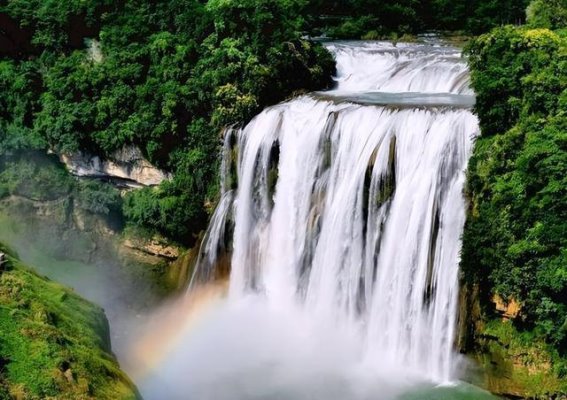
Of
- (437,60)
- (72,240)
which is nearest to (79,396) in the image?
(72,240)

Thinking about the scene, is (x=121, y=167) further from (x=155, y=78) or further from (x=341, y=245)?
(x=341, y=245)

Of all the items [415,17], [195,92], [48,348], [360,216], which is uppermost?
[415,17]

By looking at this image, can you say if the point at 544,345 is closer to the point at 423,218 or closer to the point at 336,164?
the point at 423,218

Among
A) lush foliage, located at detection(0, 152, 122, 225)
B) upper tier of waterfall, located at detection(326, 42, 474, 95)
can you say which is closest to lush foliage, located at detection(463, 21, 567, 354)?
upper tier of waterfall, located at detection(326, 42, 474, 95)

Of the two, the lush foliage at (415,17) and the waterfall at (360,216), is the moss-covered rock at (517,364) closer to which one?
the waterfall at (360,216)

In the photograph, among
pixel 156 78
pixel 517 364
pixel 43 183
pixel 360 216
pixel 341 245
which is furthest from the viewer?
pixel 43 183

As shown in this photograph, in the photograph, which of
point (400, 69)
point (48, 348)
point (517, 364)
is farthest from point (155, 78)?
point (517, 364)
